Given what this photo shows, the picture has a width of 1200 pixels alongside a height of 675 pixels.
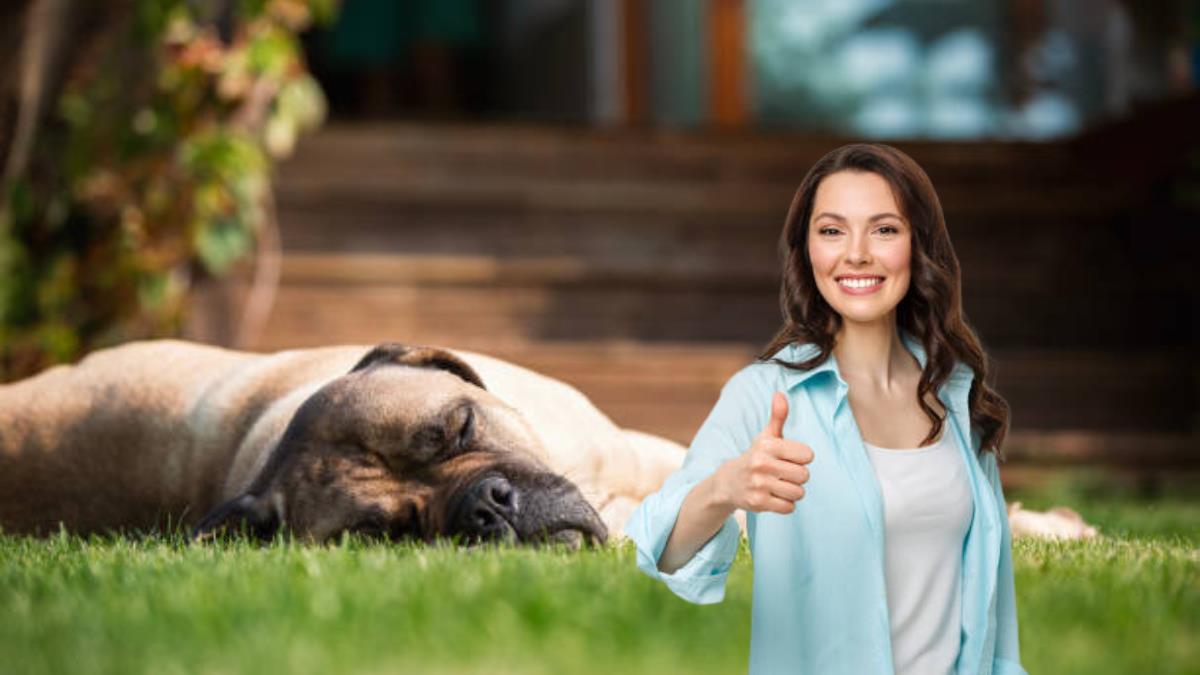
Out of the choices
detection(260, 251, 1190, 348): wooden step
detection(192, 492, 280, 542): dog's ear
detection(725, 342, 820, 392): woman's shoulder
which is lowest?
detection(260, 251, 1190, 348): wooden step

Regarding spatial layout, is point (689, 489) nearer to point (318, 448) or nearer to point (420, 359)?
point (318, 448)

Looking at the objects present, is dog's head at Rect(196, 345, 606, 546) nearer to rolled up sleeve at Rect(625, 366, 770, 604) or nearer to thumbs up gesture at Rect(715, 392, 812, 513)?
rolled up sleeve at Rect(625, 366, 770, 604)

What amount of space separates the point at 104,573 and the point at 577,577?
2.57 ft

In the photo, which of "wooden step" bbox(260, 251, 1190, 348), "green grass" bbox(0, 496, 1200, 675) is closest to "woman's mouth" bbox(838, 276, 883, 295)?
"green grass" bbox(0, 496, 1200, 675)

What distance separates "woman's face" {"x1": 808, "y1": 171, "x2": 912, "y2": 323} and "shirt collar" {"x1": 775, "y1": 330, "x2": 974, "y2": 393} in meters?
0.08

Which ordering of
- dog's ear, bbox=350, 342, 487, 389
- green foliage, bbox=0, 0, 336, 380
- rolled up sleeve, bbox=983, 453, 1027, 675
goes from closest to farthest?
rolled up sleeve, bbox=983, 453, 1027, 675 < dog's ear, bbox=350, 342, 487, 389 < green foliage, bbox=0, 0, 336, 380

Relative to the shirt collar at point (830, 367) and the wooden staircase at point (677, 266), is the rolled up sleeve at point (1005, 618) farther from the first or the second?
the wooden staircase at point (677, 266)

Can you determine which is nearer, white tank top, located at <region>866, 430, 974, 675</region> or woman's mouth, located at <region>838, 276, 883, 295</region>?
white tank top, located at <region>866, 430, 974, 675</region>

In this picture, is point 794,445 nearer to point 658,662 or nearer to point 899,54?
point 658,662

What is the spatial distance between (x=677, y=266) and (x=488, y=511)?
15.3ft

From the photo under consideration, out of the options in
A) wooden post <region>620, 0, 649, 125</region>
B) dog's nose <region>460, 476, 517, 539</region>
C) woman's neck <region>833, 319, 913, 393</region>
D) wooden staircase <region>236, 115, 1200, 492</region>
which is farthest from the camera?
wooden post <region>620, 0, 649, 125</region>

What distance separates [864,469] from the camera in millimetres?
2039

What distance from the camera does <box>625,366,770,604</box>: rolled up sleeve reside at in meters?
2.04

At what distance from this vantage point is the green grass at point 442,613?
6.13 ft
